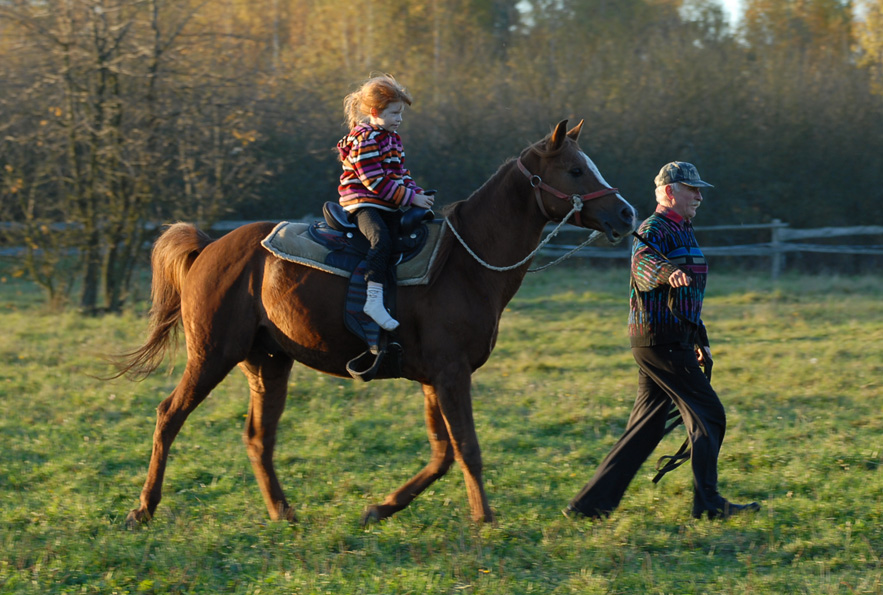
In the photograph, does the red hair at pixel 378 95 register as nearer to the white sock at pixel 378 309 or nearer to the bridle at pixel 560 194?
the bridle at pixel 560 194

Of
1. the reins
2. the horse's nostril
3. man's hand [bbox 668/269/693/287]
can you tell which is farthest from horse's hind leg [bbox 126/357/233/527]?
man's hand [bbox 668/269/693/287]

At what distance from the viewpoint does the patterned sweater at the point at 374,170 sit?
487cm

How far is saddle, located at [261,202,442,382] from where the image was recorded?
4895 millimetres

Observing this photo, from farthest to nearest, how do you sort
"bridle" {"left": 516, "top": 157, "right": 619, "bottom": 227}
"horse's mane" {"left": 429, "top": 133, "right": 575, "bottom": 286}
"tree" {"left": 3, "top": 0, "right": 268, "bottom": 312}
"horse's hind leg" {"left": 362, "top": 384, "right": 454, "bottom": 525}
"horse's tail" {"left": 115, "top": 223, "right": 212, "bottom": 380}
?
"tree" {"left": 3, "top": 0, "right": 268, "bottom": 312} → "horse's tail" {"left": 115, "top": 223, "right": 212, "bottom": 380} → "horse's hind leg" {"left": 362, "top": 384, "right": 454, "bottom": 525} → "horse's mane" {"left": 429, "top": 133, "right": 575, "bottom": 286} → "bridle" {"left": 516, "top": 157, "right": 619, "bottom": 227}

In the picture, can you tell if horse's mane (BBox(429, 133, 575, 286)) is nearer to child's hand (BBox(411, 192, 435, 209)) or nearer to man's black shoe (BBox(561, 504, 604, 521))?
child's hand (BBox(411, 192, 435, 209))

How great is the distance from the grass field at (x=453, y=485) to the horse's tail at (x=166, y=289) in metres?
0.88

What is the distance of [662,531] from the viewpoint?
4.78 m

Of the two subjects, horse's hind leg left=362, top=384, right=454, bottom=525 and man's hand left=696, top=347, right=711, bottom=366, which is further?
horse's hind leg left=362, top=384, right=454, bottom=525

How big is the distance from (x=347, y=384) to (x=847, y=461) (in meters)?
4.67

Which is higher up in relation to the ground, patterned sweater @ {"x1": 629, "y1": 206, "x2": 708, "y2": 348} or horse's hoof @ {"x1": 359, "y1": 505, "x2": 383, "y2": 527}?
patterned sweater @ {"x1": 629, "y1": 206, "x2": 708, "y2": 348}

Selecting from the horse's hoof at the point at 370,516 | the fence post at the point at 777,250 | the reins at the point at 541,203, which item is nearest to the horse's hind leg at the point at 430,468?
the horse's hoof at the point at 370,516

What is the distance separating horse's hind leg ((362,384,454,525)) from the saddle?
1.25 ft

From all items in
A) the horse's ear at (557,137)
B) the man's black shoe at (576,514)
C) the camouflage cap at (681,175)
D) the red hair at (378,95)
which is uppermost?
the red hair at (378,95)

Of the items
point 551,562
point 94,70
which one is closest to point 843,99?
point 94,70
